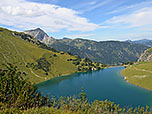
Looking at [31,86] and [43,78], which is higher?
[31,86]

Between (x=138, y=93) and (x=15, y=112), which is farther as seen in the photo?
(x=138, y=93)

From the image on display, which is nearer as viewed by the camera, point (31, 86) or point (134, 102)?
point (31, 86)

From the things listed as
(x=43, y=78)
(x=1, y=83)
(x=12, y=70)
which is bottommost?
(x=43, y=78)

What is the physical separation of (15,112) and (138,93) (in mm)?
109802

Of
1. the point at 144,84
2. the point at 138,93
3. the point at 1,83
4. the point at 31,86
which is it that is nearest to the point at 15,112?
the point at 1,83

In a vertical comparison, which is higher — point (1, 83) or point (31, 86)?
point (1, 83)

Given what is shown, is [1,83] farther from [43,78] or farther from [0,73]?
[43,78]

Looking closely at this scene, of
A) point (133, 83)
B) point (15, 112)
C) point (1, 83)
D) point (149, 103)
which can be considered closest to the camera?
point (15, 112)

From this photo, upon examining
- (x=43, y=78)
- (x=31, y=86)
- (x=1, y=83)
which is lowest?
(x=43, y=78)

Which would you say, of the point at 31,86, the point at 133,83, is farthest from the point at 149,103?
the point at 31,86

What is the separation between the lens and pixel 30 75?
191 meters

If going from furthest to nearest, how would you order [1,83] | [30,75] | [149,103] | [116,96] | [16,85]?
1. [30,75]
2. [116,96]
3. [149,103]
4. [16,85]
5. [1,83]

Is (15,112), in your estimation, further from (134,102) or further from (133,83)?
(133,83)

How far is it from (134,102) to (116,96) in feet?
52.4
